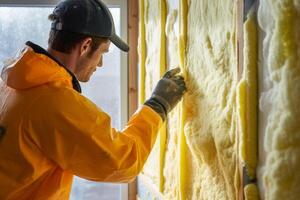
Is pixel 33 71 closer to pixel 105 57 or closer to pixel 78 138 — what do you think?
pixel 78 138

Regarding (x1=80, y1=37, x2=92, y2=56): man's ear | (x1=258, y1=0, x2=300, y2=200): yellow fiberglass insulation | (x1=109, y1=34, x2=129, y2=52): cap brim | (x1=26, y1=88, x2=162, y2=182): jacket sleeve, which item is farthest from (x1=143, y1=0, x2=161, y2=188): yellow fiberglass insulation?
(x1=258, y1=0, x2=300, y2=200): yellow fiberglass insulation

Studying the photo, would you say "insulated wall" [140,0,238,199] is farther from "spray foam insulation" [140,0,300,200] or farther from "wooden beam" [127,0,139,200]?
"wooden beam" [127,0,139,200]

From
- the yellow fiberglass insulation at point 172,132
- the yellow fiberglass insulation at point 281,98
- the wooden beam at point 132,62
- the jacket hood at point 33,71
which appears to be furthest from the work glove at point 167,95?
the wooden beam at point 132,62

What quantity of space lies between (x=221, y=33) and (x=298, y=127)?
0.52 metres

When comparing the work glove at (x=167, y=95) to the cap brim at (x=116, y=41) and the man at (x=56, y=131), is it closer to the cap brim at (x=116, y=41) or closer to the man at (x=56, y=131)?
the man at (x=56, y=131)

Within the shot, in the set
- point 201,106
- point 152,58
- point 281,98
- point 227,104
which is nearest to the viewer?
point 281,98

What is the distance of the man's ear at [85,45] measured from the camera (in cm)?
147

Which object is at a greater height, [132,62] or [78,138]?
[132,62]

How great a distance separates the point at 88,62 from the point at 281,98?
2.81ft

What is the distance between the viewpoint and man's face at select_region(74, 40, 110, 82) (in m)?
1.52

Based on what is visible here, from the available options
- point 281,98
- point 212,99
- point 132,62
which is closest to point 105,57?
point 132,62

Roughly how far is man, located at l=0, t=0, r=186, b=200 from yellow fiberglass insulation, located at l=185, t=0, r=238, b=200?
22 cm

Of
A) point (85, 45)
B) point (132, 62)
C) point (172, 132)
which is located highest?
point (132, 62)

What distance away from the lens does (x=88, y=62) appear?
1.54 meters
